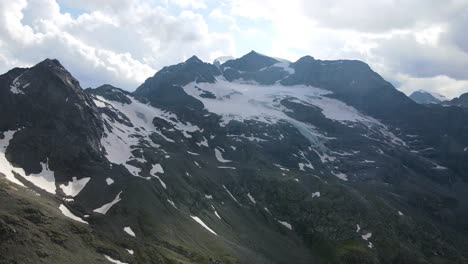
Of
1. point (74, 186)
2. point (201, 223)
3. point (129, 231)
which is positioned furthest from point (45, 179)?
point (201, 223)

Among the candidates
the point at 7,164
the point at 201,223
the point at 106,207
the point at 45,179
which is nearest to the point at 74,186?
the point at 45,179

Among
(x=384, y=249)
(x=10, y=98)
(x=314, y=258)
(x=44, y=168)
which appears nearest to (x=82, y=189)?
(x=44, y=168)

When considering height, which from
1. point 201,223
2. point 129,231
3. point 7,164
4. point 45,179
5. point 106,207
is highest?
point 7,164

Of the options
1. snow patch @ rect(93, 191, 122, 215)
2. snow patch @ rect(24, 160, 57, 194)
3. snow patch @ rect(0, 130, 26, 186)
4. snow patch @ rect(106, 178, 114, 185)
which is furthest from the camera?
snow patch @ rect(106, 178, 114, 185)

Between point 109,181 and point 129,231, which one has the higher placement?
point 109,181

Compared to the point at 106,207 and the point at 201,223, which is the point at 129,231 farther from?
the point at 201,223

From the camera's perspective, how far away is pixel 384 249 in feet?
651

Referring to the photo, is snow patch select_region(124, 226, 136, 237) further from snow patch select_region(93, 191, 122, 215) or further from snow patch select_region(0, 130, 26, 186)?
snow patch select_region(0, 130, 26, 186)

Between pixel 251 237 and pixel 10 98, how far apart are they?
114047mm

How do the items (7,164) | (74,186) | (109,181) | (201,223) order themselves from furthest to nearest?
1. (201,223)
2. (109,181)
3. (74,186)
4. (7,164)

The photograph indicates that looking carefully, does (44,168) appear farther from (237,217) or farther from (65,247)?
(237,217)

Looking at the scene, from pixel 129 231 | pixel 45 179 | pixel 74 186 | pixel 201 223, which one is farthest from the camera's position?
pixel 201 223

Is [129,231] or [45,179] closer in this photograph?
[129,231]

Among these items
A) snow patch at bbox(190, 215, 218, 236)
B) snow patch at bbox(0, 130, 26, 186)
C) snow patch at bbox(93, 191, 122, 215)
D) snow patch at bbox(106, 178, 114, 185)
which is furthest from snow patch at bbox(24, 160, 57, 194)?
snow patch at bbox(190, 215, 218, 236)
